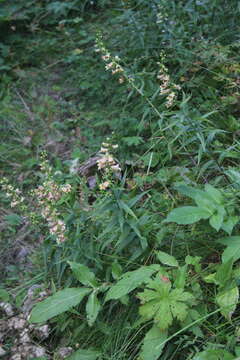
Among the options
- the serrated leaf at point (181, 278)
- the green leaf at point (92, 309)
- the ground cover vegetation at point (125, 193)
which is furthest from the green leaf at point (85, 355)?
the serrated leaf at point (181, 278)

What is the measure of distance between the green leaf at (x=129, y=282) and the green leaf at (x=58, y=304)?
0.16 m

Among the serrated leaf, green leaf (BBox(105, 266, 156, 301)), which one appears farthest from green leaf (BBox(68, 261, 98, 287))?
the serrated leaf

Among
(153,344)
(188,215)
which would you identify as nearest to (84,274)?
(153,344)

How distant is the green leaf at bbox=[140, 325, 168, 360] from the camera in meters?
1.74

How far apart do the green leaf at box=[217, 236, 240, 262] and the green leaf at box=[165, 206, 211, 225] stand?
0.16 m

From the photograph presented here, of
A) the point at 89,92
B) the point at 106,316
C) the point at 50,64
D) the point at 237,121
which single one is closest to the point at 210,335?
the point at 106,316

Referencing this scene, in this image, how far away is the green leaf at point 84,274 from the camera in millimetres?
2018

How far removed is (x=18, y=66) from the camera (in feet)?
15.2

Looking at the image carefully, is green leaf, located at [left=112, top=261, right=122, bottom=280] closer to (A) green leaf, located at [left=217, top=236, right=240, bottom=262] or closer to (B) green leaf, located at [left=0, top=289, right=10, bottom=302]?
(A) green leaf, located at [left=217, top=236, right=240, bottom=262]

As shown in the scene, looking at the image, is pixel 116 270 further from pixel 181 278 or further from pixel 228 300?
pixel 228 300

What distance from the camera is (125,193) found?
2.49 meters

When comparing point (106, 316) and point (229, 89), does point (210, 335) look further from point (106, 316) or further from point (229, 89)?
point (229, 89)

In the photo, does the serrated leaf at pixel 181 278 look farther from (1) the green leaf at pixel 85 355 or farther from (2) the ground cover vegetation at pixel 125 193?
(1) the green leaf at pixel 85 355

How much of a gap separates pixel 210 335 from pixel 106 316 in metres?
0.59
